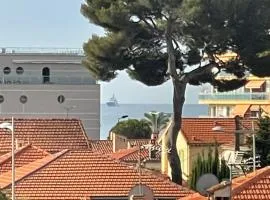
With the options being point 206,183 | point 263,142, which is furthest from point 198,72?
point 206,183

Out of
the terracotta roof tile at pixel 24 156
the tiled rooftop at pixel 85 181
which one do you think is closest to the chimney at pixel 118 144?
the terracotta roof tile at pixel 24 156

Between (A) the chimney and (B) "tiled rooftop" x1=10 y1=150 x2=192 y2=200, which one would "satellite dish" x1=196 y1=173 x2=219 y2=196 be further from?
(A) the chimney

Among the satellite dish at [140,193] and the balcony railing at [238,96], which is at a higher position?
the balcony railing at [238,96]

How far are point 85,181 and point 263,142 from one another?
9425 mm

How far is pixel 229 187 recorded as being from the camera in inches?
902

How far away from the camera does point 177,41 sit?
43625 millimetres

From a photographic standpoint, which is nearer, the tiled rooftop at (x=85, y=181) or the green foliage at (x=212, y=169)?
the tiled rooftop at (x=85, y=181)

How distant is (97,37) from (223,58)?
563cm

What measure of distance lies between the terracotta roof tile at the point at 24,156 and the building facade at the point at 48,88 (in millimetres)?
72070

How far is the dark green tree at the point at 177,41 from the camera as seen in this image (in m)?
41.4

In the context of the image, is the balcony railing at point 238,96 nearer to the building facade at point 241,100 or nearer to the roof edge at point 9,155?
the building facade at point 241,100

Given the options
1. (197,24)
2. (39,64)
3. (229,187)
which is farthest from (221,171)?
(39,64)

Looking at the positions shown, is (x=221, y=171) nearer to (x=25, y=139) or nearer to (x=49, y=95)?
A: (x=25, y=139)

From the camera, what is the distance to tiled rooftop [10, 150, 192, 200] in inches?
1155
